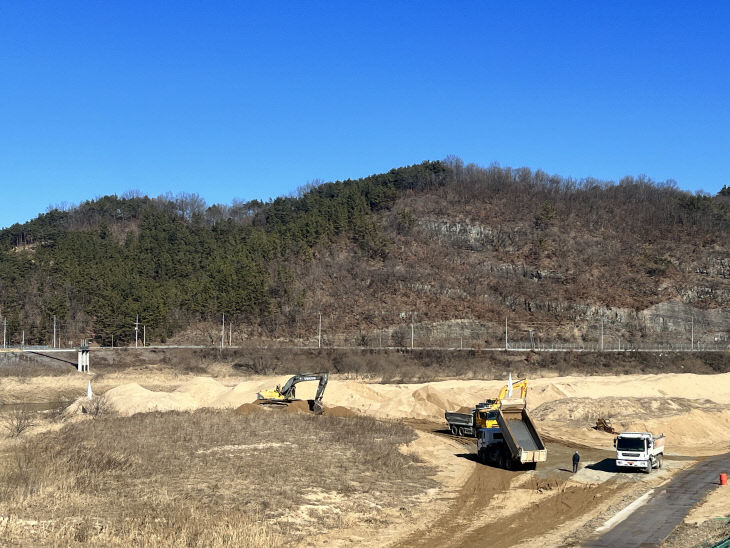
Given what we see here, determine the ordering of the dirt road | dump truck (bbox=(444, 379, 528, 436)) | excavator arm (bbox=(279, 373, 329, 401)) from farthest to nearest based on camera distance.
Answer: excavator arm (bbox=(279, 373, 329, 401))
dump truck (bbox=(444, 379, 528, 436))
the dirt road

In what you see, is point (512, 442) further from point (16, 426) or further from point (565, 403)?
point (16, 426)

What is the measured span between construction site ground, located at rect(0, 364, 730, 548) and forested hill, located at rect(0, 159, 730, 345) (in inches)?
1779

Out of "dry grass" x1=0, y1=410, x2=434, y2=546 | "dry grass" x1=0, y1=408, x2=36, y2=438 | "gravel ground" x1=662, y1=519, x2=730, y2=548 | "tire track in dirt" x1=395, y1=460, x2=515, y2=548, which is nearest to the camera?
"gravel ground" x1=662, y1=519, x2=730, y2=548

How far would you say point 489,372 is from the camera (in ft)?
332

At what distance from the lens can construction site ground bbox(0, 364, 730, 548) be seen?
22172mm

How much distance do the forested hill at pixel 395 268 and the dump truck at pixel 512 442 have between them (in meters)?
86.1

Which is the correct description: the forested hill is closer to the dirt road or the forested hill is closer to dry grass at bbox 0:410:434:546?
dry grass at bbox 0:410:434:546

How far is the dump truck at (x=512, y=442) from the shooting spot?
104 ft

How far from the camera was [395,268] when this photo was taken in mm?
141375

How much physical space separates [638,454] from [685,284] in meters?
112

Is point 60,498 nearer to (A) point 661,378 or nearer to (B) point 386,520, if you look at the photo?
(B) point 386,520

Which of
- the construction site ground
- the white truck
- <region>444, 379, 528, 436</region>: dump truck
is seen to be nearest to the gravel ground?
the construction site ground

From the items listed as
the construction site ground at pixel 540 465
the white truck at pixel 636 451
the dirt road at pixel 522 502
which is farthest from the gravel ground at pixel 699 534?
the white truck at pixel 636 451

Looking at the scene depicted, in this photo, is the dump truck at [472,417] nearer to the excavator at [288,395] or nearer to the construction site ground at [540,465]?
the construction site ground at [540,465]
